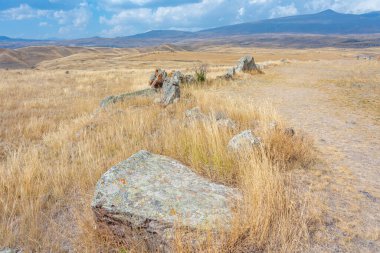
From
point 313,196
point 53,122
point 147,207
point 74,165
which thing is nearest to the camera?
point 147,207

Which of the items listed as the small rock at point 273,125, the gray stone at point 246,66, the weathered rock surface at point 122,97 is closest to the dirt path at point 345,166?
the small rock at point 273,125

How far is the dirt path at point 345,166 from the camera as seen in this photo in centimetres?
321

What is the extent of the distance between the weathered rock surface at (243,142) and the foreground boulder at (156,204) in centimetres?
116

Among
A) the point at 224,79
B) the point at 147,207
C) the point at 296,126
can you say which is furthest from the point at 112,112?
the point at 224,79

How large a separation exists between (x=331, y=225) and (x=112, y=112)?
777cm

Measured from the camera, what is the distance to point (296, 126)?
786 centimetres

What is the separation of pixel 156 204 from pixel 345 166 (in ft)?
11.3

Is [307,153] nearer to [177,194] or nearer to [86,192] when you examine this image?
[177,194]

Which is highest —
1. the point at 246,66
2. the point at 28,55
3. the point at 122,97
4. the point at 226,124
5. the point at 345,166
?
the point at 28,55

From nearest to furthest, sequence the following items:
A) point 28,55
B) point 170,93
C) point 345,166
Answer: point 345,166 < point 170,93 < point 28,55

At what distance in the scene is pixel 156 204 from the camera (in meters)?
3.23

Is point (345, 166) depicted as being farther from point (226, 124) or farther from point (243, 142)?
point (226, 124)

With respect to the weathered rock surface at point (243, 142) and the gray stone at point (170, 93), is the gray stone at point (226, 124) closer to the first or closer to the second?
the weathered rock surface at point (243, 142)

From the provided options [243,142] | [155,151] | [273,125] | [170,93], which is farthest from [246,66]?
[243,142]
